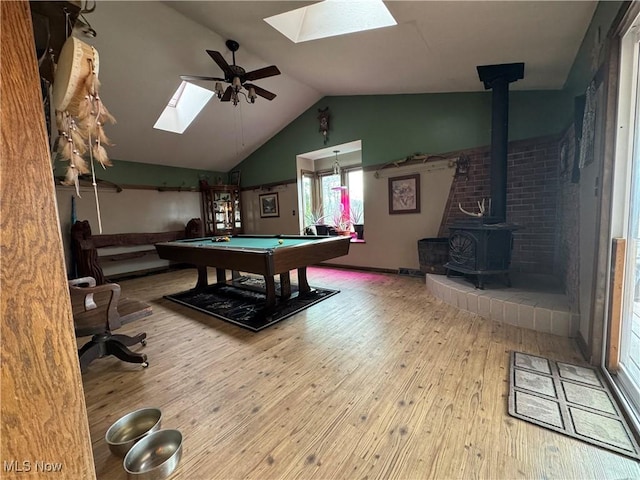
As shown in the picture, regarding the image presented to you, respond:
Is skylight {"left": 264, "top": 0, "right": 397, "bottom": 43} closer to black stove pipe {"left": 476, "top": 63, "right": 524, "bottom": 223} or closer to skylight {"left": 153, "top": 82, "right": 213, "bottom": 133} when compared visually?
black stove pipe {"left": 476, "top": 63, "right": 524, "bottom": 223}

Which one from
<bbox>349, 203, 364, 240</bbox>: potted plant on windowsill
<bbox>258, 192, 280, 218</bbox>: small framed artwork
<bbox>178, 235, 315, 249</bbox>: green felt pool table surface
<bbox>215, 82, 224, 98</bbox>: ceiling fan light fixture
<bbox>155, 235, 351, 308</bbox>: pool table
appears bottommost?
<bbox>155, 235, 351, 308</bbox>: pool table

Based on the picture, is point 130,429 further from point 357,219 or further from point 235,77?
point 357,219

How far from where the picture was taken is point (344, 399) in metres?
1.68

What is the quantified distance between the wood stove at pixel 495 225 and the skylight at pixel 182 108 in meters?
4.28

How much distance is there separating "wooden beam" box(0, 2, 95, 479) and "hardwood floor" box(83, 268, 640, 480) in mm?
809

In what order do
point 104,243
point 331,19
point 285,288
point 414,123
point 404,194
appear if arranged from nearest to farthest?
point 331,19
point 285,288
point 414,123
point 404,194
point 104,243

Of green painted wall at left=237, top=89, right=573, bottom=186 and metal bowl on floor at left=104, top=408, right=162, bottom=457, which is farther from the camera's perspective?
green painted wall at left=237, top=89, right=573, bottom=186

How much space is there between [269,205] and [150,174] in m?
2.62

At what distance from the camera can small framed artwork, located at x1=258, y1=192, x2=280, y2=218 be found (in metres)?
6.58

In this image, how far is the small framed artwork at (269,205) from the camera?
6.58 m

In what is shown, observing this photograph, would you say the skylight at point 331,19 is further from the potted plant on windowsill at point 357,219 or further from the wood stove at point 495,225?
the potted plant on windowsill at point 357,219

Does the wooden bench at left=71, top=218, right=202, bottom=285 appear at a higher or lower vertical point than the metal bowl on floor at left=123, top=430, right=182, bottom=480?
higher

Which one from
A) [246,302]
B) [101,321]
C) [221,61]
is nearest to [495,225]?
[246,302]

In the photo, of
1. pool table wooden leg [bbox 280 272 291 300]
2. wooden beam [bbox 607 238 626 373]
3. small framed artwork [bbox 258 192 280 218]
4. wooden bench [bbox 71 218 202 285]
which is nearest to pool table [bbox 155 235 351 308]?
pool table wooden leg [bbox 280 272 291 300]
